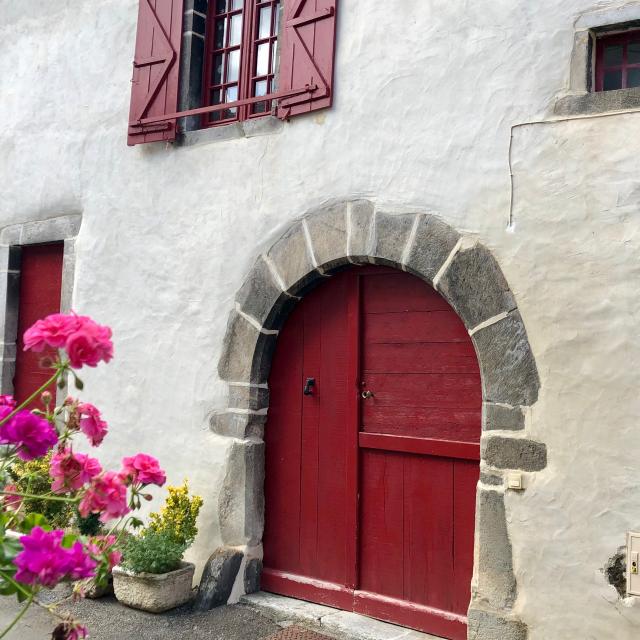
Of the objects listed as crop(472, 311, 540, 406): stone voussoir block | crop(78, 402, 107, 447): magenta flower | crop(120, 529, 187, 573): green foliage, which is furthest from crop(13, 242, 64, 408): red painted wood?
crop(78, 402, 107, 447): magenta flower

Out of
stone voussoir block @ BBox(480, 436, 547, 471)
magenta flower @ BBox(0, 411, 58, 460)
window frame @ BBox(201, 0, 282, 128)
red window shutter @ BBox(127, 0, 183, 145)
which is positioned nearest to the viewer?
magenta flower @ BBox(0, 411, 58, 460)

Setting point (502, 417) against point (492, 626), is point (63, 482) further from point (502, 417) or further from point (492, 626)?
point (492, 626)

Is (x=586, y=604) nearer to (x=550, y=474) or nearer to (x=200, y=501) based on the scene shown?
(x=550, y=474)

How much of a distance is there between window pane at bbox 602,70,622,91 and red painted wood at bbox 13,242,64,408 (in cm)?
393

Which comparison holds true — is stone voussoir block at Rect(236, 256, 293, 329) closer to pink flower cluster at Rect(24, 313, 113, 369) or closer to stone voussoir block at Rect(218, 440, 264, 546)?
stone voussoir block at Rect(218, 440, 264, 546)

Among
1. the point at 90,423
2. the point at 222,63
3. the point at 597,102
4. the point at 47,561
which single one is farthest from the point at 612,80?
the point at 47,561

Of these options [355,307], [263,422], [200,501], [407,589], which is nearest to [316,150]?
[355,307]

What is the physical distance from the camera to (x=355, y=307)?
4.16m

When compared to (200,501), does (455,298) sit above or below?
above

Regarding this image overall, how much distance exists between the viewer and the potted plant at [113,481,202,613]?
4133 mm

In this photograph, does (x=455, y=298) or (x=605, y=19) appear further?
(x=455, y=298)

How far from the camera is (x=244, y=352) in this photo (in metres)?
4.43

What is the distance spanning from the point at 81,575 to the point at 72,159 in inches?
168

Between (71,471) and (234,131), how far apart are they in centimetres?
286
